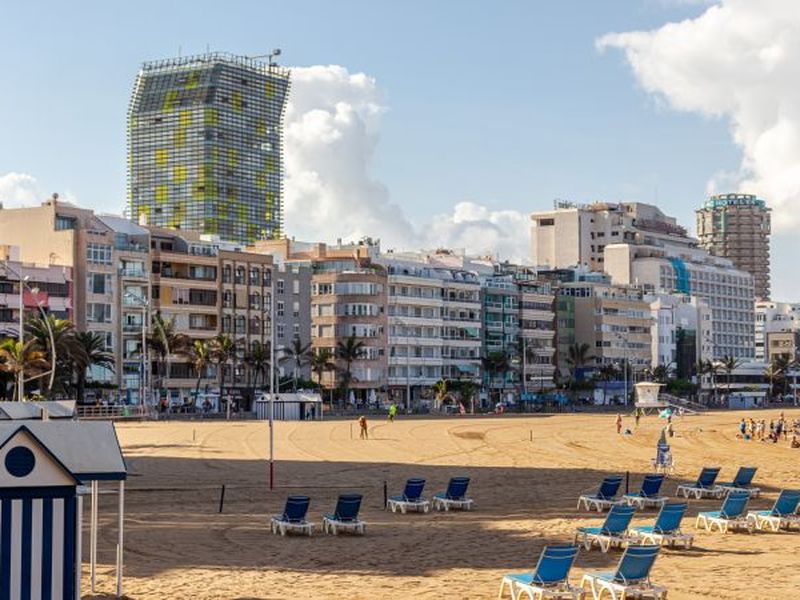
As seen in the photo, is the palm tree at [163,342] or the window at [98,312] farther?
the palm tree at [163,342]

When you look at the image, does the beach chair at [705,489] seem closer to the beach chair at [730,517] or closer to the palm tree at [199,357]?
the beach chair at [730,517]

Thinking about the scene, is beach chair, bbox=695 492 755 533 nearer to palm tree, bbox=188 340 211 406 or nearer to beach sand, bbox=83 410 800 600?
beach sand, bbox=83 410 800 600

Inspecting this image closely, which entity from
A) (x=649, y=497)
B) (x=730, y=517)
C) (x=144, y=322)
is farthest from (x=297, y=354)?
(x=730, y=517)

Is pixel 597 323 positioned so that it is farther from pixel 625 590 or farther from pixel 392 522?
pixel 625 590

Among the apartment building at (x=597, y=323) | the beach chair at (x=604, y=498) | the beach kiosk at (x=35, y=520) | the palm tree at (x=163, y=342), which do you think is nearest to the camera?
the beach kiosk at (x=35, y=520)

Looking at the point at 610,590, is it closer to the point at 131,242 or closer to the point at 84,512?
the point at 84,512

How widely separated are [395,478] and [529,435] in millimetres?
31188

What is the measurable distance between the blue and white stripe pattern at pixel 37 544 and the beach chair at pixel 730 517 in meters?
17.5

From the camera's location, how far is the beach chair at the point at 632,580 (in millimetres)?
21688

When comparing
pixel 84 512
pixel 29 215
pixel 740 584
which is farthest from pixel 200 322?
pixel 740 584

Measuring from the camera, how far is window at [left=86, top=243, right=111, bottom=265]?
10949cm

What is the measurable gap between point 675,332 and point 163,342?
98.3 meters

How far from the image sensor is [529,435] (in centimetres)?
7706

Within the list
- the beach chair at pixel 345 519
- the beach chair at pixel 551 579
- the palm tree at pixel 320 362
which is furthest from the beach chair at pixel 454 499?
the palm tree at pixel 320 362
